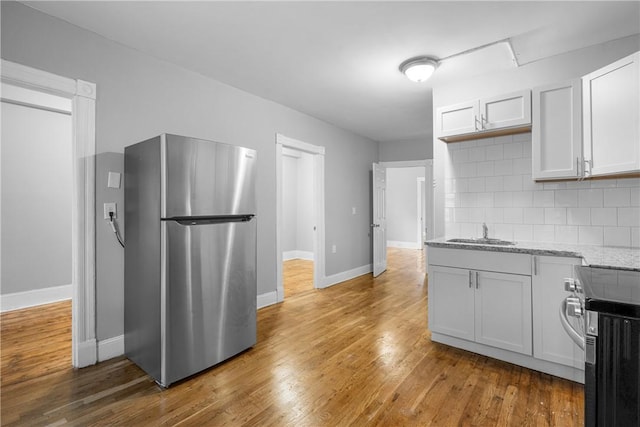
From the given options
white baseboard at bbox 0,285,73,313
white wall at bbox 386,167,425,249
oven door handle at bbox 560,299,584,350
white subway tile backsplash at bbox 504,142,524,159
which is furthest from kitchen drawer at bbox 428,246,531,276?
white wall at bbox 386,167,425,249

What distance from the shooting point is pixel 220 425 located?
1.65 meters

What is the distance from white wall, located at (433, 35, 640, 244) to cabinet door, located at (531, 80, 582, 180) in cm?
37

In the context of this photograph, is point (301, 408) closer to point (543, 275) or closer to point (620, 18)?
point (543, 275)

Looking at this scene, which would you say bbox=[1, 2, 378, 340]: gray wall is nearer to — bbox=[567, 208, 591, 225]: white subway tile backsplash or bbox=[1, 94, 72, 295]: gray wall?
bbox=[1, 94, 72, 295]: gray wall

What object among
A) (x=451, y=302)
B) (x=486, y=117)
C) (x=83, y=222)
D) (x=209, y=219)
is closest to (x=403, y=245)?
(x=451, y=302)

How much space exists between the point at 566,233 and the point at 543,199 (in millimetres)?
334

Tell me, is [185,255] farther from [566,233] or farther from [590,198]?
[590,198]

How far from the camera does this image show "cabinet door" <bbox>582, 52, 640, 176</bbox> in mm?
1928

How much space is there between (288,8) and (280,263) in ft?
9.09

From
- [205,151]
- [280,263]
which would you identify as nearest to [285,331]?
[280,263]

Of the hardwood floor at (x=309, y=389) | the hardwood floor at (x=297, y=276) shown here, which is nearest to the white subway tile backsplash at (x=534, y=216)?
the hardwood floor at (x=309, y=389)

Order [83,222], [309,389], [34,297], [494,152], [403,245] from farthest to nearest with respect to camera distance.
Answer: [403,245]
[34,297]
[494,152]
[83,222]
[309,389]

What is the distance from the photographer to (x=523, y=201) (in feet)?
9.12

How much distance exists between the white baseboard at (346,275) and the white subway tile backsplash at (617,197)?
10.9ft
